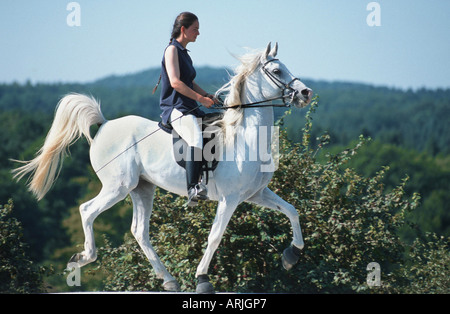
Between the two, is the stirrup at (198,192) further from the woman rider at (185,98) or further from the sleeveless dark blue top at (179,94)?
the sleeveless dark blue top at (179,94)

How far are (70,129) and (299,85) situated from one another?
2568 mm

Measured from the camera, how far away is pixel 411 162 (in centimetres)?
5706

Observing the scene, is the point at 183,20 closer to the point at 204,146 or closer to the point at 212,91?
the point at 212,91

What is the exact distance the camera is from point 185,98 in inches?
252

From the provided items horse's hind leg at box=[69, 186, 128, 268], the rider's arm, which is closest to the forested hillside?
the rider's arm

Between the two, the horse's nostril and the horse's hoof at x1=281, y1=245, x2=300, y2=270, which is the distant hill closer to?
the horse's hoof at x1=281, y1=245, x2=300, y2=270

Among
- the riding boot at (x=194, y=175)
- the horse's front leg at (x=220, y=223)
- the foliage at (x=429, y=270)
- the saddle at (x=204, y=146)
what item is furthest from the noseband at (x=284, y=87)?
the foliage at (x=429, y=270)

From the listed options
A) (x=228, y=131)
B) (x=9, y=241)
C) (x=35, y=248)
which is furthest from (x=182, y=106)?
(x=35, y=248)

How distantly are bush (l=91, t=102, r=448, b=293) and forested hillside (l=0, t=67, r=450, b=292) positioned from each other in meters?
0.54

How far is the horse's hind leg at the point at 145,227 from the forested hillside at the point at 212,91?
3.75ft

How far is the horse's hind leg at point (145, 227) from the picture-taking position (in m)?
6.79

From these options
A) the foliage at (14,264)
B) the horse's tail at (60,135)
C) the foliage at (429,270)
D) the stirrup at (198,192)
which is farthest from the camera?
the foliage at (429,270)

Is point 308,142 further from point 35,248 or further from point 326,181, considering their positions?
point 35,248
